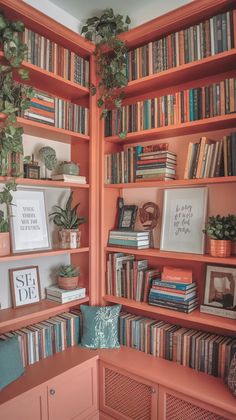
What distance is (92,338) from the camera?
1.95m

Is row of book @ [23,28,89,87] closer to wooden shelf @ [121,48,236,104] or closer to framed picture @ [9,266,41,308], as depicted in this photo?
wooden shelf @ [121,48,236,104]

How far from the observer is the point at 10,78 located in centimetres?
157

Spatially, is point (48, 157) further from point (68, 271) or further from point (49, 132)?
point (68, 271)

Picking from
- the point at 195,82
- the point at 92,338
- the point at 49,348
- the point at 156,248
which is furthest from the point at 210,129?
the point at 49,348

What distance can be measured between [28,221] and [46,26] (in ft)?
3.70

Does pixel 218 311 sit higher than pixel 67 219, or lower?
lower

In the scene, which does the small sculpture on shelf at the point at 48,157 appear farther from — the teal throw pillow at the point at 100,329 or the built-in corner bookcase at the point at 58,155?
the teal throw pillow at the point at 100,329

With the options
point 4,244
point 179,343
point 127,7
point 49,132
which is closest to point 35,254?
point 4,244

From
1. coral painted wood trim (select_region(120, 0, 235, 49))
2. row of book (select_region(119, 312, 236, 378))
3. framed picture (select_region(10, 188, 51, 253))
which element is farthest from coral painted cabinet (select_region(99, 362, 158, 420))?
coral painted wood trim (select_region(120, 0, 235, 49))

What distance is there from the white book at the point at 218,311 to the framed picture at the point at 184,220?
1.03 feet

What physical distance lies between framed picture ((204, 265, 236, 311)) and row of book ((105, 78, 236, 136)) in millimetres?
863

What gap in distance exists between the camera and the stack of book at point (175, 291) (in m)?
1.75

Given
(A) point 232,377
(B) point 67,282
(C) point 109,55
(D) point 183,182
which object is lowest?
(A) point 232,377

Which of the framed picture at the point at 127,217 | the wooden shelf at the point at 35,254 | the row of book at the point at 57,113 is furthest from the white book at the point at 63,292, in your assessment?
the row of book at the point at 57,113
